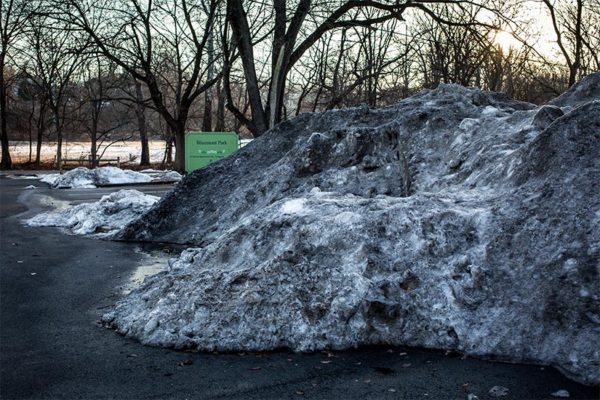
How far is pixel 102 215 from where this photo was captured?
38.2 ft

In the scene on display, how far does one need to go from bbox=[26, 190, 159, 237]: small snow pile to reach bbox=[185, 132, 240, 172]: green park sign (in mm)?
6577

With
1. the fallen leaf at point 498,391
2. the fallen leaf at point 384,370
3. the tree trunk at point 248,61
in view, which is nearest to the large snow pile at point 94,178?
the tree trunk at point 248,61

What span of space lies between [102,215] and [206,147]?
8.16 m

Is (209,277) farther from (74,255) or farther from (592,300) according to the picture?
(74,255)

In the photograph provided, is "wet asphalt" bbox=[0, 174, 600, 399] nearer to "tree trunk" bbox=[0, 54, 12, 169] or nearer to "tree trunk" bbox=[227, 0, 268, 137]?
"tree trunk" bbox=[227, 0, 268, 137]

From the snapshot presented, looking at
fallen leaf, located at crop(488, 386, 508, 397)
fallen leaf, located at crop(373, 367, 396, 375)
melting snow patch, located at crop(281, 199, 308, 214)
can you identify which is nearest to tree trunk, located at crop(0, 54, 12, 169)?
melting snow patch, located at crop(281, 199, 308, 214)

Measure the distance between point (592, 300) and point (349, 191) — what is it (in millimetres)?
4095

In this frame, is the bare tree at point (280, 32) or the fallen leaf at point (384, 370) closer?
the fallen leaf at point (384, 370)

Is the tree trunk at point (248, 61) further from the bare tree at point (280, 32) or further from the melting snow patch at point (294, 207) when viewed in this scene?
the melting snow patch at point (294, 207)

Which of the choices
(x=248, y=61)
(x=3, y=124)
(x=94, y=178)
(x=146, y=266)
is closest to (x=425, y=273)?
(x=146, y=266)

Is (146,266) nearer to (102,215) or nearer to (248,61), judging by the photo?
(102,215)

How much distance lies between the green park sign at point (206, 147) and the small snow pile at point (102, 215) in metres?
6.58

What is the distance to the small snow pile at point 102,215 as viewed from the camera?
35.7 ft

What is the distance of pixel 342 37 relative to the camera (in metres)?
27.0
